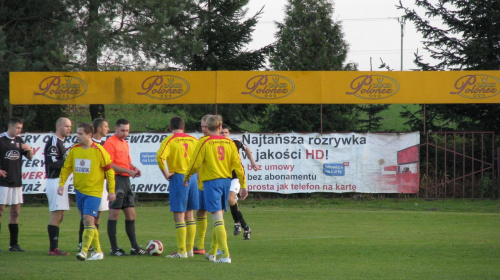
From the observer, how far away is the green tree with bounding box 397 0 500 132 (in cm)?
2547

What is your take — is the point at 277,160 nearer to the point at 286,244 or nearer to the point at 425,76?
the point at 425,76

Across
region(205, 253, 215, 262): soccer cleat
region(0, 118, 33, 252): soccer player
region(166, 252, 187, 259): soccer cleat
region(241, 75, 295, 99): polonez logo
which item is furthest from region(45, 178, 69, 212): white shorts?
region(241, 75, 295, 99): polonez logo

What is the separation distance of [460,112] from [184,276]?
794 inches

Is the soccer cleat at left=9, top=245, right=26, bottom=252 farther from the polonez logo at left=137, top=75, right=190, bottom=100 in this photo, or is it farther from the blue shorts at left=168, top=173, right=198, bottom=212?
the polonez logo at left=137, top=75, right=190, bottom=100

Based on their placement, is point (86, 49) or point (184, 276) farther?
point (86, 49)

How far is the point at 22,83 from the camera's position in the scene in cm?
2278

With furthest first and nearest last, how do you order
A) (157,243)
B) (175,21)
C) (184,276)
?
1. (175,21)
2. (157,243)
3. (184,276)

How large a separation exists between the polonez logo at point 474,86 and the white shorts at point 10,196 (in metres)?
15.4

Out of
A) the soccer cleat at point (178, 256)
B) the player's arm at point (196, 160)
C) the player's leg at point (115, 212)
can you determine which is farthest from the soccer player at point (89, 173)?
the player's arm at point (196, 160)

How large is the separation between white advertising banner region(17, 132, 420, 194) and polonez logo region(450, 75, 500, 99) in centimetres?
217

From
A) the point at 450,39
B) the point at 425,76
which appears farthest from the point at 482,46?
the point at 425,76

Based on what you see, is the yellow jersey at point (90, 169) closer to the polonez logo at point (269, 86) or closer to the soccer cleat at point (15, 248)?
the soccer cleat at point (15, 248)

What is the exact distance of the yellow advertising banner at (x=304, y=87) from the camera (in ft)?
72.9

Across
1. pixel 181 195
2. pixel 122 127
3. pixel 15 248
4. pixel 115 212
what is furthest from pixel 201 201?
pixel 15 248
